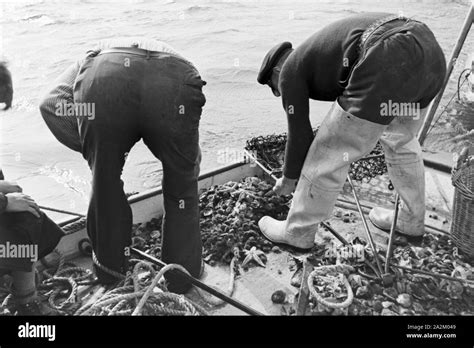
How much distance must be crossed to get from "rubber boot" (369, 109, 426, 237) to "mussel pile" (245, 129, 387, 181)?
0.85 m

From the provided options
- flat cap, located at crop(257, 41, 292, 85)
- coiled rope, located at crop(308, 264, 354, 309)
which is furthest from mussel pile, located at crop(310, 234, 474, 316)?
flat cap, located at crop(257, 41, 292, 85)

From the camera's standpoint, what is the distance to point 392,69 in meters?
2.31

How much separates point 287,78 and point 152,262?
4.25 feet

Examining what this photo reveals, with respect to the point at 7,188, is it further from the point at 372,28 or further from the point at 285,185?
the point at 372,28

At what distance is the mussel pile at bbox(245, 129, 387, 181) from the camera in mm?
4008

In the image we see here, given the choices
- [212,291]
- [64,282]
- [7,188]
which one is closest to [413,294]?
[212,291]

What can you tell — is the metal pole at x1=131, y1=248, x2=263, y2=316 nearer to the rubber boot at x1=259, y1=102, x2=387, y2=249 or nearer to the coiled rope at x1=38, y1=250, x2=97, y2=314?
the coiled rope at x1=38, y1=250, x2=97, y2=314

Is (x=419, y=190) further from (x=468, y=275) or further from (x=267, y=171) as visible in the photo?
(x=267, y=171)
